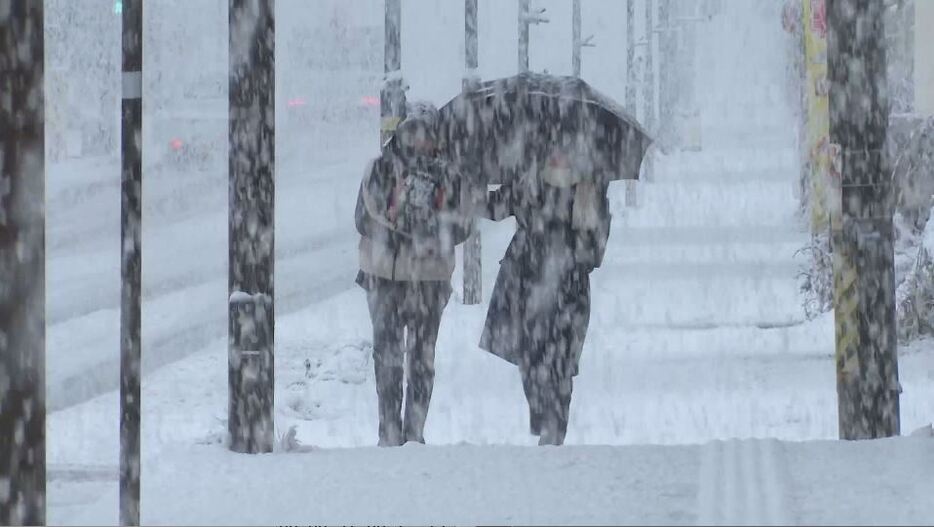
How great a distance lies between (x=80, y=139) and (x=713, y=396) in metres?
36.3

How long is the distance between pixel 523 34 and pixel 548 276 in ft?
40.1

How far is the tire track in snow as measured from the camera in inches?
160

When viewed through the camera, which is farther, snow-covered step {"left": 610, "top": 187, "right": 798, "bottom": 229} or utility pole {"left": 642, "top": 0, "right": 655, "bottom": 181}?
utility pole {"left": 642, "top": 0, "right": 655, "bottom": 181}

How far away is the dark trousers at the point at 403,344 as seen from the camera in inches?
293

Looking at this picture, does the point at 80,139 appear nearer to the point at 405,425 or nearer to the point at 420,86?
the point at 420,86

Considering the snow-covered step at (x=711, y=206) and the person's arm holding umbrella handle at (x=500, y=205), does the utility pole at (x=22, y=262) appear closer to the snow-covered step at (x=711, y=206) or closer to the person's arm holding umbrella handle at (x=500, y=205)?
the person's arm holding umbrella handle at (x=500, y=205)

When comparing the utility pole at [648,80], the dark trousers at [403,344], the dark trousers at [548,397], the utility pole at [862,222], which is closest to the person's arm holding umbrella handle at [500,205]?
the dark trousers at [403,344]

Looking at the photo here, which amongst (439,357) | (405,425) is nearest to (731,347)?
(439,357)

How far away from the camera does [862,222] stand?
615cm

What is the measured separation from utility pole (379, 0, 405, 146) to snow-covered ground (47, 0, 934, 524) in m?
1.67

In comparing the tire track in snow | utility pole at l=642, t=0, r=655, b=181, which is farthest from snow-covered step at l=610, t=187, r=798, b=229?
the tire track in snow

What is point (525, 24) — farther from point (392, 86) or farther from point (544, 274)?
point (544, 274)

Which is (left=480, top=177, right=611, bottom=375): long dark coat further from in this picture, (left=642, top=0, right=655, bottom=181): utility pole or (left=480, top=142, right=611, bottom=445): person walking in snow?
(left=642, top=0, right=655, bottom=181): utility pole

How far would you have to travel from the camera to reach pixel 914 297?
37.0 feet
